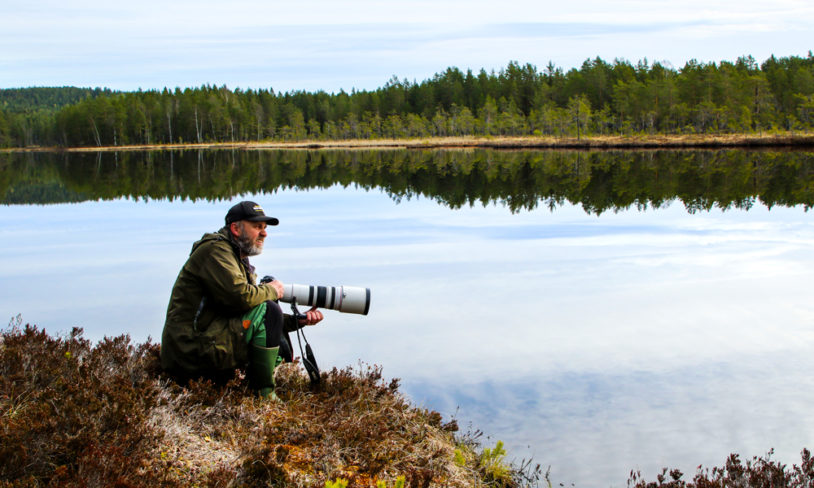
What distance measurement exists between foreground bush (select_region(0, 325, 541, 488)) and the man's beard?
949 millimetres

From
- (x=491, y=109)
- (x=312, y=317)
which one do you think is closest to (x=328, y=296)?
(x=312, y=317)

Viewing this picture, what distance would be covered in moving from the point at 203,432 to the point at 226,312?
33.1 inches

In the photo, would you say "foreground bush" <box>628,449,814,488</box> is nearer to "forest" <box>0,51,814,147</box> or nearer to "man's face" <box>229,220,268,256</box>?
"man's face" <box>229,220,268,256</box>

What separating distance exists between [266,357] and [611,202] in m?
18.6

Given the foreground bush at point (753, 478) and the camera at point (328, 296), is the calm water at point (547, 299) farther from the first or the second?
the camera at point (328, 296)

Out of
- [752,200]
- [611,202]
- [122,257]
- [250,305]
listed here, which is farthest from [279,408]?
[752,200]

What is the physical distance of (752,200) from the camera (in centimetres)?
2147

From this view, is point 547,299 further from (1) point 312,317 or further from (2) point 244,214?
(2) point 244,214

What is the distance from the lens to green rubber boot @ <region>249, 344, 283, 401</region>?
196 inches

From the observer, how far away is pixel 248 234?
4961 millimetres

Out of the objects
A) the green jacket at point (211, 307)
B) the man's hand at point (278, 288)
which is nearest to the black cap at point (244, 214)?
the green jacket at point (211, 307)

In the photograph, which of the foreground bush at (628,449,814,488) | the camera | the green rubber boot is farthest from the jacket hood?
the foreground bush at (628,449,814,488)

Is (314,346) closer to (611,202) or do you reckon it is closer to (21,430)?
(21,430)

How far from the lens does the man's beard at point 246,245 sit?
4969mm
